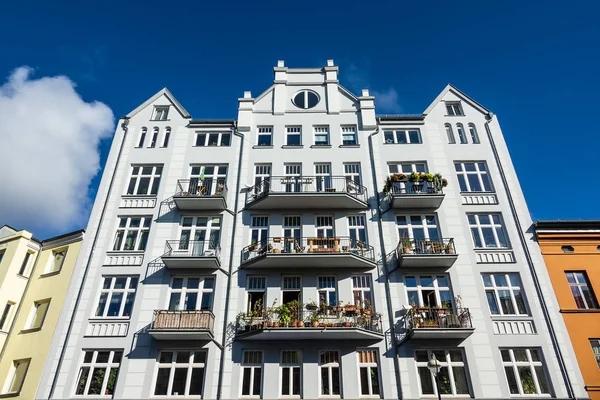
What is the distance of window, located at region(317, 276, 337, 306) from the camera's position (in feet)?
66.0

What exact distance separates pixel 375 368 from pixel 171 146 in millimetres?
17311

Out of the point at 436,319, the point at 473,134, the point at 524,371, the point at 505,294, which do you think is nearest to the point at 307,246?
the point at 436,319

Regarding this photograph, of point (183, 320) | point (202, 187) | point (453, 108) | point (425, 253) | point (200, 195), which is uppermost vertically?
point (453, 108)

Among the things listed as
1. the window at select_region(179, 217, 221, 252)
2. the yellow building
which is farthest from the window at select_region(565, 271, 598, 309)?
the yellow building

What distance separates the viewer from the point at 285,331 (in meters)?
18.2

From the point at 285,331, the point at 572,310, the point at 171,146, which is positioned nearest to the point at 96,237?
the point at 171,146

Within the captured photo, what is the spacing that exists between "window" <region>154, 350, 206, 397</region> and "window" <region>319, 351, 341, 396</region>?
5364 millimetres

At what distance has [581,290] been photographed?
2022 cm

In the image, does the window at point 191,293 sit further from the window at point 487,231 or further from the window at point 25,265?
the window at point 487,231

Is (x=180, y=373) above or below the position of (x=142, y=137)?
below

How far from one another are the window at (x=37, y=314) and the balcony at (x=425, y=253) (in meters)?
18.4

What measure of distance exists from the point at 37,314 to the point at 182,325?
8944 millimetres

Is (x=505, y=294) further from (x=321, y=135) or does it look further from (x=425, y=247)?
(x=321, y=135)

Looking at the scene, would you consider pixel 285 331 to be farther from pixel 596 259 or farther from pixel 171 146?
pixel 596 259
